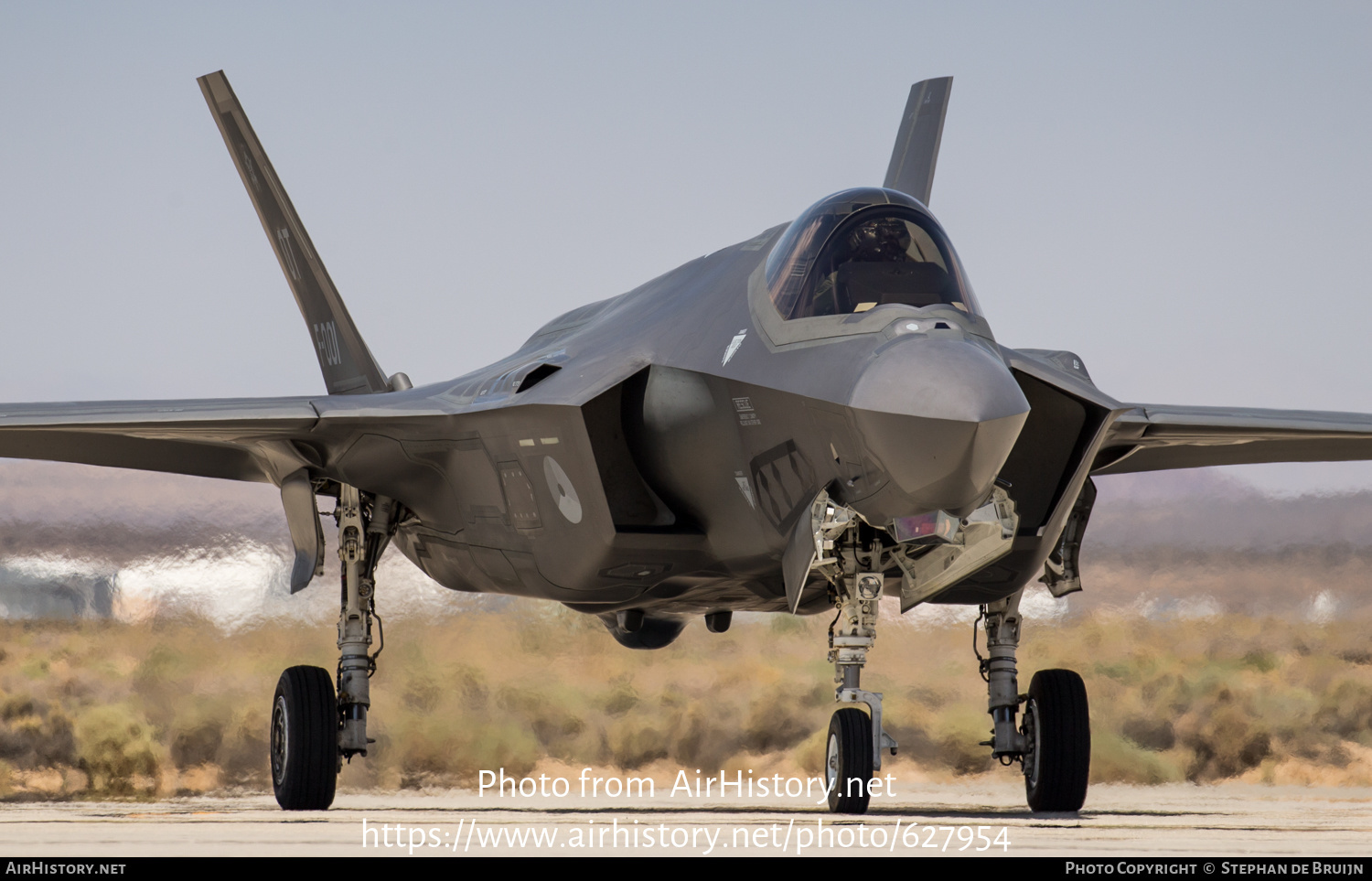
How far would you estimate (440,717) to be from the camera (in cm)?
1568

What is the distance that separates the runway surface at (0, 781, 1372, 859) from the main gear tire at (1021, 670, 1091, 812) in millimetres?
202

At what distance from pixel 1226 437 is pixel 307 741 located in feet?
22.1

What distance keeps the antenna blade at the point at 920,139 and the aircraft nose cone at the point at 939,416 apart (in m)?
8.08

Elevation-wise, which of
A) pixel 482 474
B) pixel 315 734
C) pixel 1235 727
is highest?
pixel 482 474

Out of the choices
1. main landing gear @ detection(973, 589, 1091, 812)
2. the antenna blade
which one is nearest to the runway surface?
main landing gear @ detection(973, 589, 1091, 812)

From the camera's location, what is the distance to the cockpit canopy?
24.2ft

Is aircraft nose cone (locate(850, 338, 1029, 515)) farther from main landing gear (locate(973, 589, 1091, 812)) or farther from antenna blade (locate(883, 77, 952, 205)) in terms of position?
antenna blade (locate(883, 77, 952, 205))

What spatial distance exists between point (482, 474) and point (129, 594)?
22.5ft

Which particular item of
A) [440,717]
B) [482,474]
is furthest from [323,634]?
[482,474]

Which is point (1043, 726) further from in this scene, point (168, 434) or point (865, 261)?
point (168, 434)

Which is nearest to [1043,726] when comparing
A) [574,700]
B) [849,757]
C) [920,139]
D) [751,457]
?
[849,757]

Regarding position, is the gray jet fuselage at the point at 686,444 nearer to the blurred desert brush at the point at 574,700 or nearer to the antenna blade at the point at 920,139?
the antenna blade at the point at 920,139

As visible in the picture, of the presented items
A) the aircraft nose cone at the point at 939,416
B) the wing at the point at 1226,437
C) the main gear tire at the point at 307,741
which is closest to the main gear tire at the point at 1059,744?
the wing at the point at 1226,437

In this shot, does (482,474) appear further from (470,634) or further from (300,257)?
(470,634)
